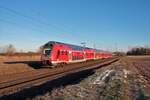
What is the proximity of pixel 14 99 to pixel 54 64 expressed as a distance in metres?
18.0

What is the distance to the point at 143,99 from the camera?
7.85 meters

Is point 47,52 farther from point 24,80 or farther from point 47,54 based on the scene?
point 24,80

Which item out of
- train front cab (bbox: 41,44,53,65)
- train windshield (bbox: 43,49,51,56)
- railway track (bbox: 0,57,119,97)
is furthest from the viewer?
train windshield (bbox: 43,49,51,56)

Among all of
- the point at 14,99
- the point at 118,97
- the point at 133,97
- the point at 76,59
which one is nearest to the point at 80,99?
the point at 118,97

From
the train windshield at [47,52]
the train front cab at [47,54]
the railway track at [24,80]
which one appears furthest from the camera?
the train windshield at [47,52]

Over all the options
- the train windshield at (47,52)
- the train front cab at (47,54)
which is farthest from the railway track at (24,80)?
the train windshield at (47,52)

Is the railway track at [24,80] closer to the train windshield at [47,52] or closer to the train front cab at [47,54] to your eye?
the train front cab at [47,54]

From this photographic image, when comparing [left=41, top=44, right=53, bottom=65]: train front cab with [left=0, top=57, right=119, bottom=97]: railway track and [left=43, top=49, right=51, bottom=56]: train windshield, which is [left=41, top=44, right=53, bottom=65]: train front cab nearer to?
[left=43, top=49, right=51, bottom=56]: train windshield

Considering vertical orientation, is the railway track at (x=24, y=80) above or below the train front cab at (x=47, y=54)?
below

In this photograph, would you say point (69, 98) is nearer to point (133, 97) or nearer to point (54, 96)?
point (54, 96)

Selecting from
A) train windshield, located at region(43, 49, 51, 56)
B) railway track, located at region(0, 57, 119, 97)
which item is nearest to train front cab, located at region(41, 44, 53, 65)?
train windshield, located at region(43, 49, 51, 56)

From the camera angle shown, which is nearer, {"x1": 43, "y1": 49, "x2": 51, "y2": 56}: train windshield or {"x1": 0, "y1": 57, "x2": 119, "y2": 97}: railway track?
{"x1": 0, "y1": 57, "x2": 119, "y2": 97}: railway track

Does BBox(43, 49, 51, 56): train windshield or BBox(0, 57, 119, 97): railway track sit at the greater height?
BBox(43, 49, 51, 56): train windshield

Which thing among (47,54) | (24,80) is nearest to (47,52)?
(47,54)
